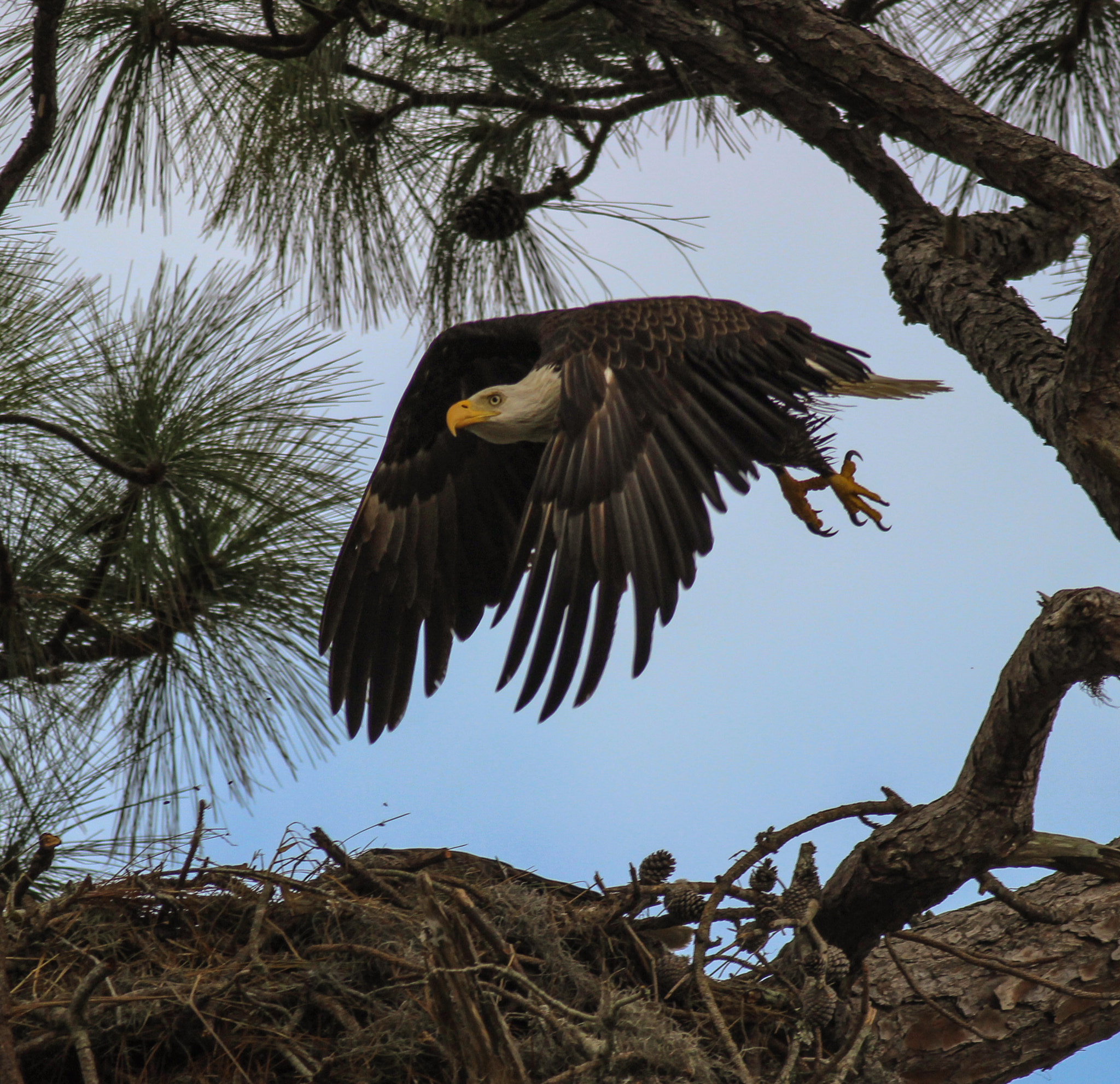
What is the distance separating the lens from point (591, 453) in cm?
318

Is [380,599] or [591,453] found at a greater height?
[380,599]

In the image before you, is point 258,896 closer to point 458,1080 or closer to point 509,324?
point 458,1080

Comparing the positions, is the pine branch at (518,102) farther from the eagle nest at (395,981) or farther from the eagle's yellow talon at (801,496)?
the eagle nest at (395,981)

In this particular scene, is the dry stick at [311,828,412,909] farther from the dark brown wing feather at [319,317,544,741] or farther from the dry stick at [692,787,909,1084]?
the dark brown wing feather at [319,317,544,741]

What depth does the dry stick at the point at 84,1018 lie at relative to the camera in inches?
93.6

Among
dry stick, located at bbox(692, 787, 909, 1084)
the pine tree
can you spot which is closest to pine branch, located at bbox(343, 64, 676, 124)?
the pine tree

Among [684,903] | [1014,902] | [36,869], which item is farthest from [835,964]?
[36,869]

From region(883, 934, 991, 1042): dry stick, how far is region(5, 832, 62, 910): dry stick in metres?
1.65

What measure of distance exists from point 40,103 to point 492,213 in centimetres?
152

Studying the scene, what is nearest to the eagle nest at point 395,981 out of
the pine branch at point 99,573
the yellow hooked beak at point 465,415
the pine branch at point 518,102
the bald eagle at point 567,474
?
the bald eagle at point 567,474

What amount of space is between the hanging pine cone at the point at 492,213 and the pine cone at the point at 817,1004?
106 inches

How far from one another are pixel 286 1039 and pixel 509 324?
2.20 metres

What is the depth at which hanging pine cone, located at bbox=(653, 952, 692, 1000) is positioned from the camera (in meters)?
2.82

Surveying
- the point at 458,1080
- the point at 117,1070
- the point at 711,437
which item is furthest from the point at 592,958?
the point at 711,437
